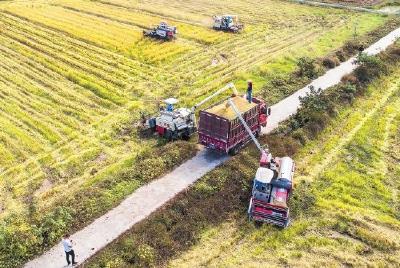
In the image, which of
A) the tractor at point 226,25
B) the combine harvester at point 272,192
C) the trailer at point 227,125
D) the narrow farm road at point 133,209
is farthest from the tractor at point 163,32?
the combine harvester at point 272,192

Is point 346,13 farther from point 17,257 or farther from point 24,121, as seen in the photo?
point 17,257

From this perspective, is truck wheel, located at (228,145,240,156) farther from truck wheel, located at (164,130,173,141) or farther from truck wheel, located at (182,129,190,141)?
truck wheel, located at (164,130,173,141)

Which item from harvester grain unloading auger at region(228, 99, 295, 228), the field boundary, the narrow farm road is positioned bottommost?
the narrow farm road

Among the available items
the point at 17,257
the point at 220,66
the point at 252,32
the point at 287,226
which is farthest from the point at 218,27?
the point at 17,257

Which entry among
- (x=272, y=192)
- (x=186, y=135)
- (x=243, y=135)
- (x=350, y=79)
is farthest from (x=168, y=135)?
(x=350, y=79)

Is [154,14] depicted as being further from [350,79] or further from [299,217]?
[299,217]

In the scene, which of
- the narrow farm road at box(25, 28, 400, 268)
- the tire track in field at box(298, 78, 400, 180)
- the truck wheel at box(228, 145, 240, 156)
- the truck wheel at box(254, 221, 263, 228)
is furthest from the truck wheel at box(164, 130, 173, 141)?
the truck wheel at box(254, 221, 263, 228)
